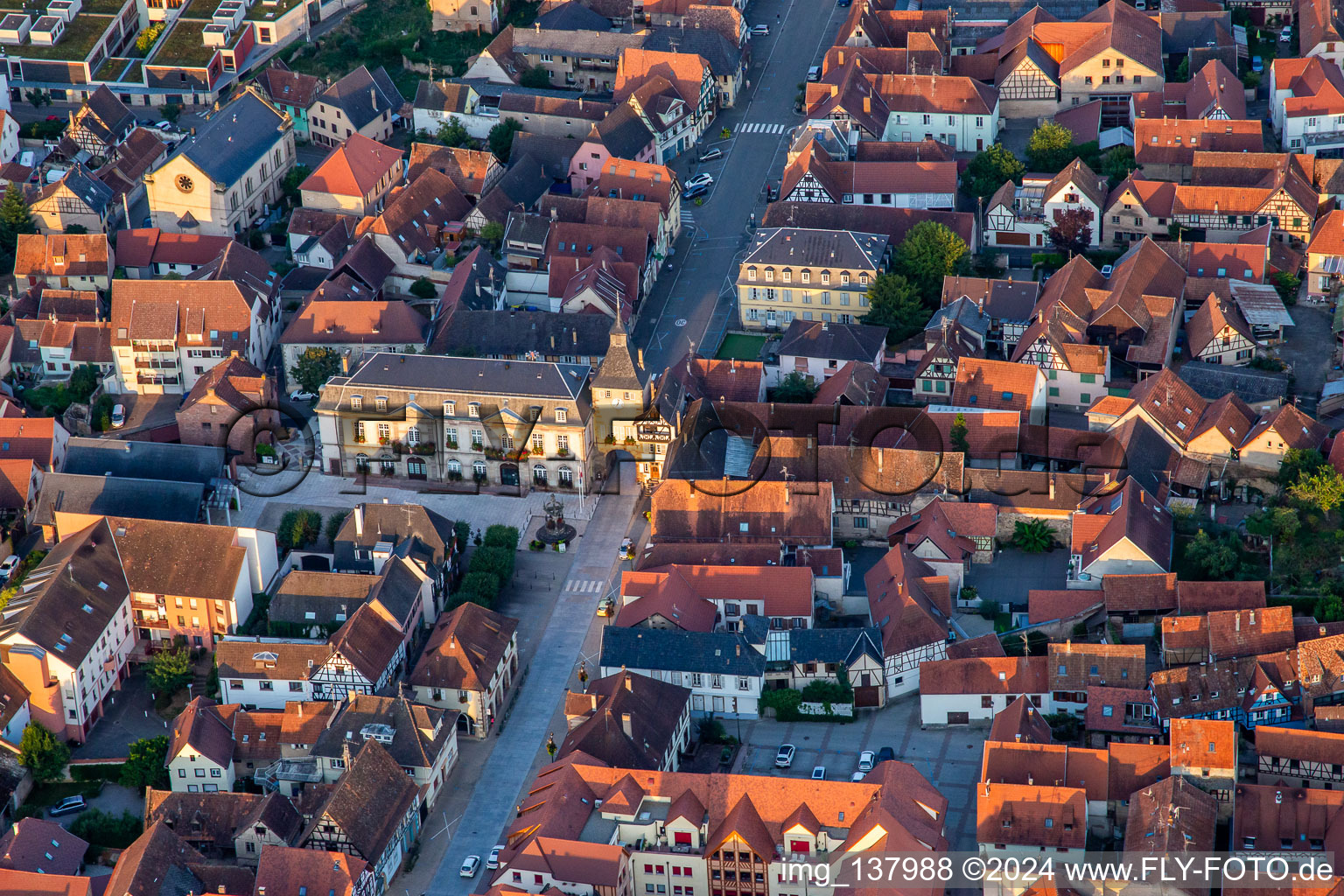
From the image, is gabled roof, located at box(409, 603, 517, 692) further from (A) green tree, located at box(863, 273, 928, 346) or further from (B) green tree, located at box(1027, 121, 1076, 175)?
(B) green tree, located at box(1027, 121, 1076, 175)

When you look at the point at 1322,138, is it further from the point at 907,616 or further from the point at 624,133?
the point at 907,616

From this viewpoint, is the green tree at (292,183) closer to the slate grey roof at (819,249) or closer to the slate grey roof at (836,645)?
the slate grey roof at (819,249)

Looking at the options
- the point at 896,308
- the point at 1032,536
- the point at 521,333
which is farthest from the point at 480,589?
the point at 896,308

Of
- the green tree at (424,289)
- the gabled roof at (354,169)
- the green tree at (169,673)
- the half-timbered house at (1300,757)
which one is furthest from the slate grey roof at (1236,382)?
the green tree at (169,673)

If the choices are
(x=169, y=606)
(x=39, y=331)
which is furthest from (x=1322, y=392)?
(x=39, y=331)

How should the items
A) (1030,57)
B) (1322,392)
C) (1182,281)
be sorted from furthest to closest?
(1030,57) → (1182,281) → (1322,392)

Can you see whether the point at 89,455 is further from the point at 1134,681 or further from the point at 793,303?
the point at 1134,681
